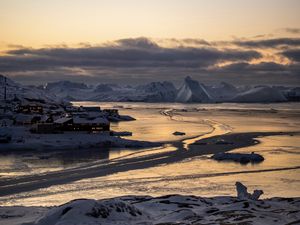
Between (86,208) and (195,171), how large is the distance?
1749 centimetres

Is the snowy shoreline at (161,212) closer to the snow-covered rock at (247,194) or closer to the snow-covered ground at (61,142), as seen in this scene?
the snow-covered rock at (247,194)

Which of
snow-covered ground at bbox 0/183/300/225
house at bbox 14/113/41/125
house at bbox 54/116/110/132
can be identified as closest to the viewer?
snow-covered ground at bbox 0/183/300/225

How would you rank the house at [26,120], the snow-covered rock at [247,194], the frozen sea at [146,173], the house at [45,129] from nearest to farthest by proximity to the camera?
the snow-covered rock at [247,194]
the frozen sea at [146,173]
the house at [45,129]
the house at [26,120]

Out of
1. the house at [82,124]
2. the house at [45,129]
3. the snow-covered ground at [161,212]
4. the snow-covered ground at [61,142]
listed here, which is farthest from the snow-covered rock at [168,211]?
the house at [82,124]

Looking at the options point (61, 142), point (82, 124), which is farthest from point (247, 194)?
point (82, 124)

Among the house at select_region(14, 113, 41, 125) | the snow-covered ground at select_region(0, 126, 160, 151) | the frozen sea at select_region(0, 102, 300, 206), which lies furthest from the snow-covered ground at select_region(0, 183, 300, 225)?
the house at select_region(14, 113, 41, 125)

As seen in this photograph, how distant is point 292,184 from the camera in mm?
31250

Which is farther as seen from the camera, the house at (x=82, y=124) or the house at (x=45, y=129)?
the house at (x=82, y=124)

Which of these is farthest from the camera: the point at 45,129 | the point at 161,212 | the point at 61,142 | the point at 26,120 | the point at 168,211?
the point at 26,120

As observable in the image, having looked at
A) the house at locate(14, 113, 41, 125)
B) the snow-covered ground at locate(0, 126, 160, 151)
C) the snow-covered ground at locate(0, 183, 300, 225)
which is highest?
the snow-covered ground at locate(0, 183, 300, 225)

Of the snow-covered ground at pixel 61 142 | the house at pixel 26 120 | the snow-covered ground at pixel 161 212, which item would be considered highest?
the snow-covered ground at pixel 161 212

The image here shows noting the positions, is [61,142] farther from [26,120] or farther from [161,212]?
[161,212]

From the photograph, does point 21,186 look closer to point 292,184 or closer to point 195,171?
point 195,171

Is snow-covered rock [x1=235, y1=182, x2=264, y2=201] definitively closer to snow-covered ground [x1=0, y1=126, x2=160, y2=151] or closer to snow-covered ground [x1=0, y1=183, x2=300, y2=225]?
snow-covered ground [x1=0, y1=183, x2=300, y2=225]
